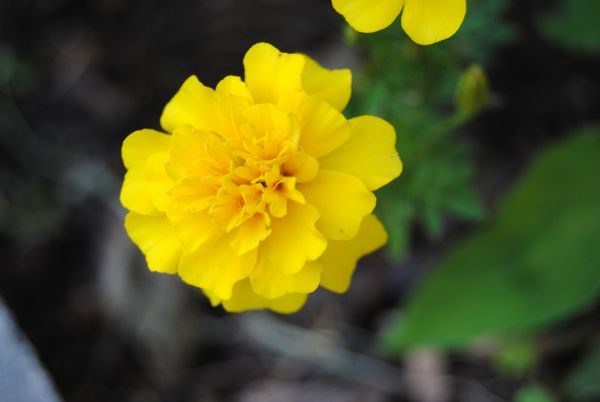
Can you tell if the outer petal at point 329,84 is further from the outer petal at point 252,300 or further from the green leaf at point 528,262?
the green leaf at point 528,262

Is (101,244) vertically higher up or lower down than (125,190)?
lower down

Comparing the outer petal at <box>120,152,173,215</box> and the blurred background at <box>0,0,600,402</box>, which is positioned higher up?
the outer petal at <box>120,152,173,215</box>

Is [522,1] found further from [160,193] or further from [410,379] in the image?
[160,193]

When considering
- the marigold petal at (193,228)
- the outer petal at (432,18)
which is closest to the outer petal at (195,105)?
the marigold petal at (193,228)

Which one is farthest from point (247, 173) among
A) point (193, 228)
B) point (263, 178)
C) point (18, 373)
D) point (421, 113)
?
point (18, 373)

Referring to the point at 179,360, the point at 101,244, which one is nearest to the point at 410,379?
the point at 179,360

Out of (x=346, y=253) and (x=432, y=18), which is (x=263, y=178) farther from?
(x=432, y=18)

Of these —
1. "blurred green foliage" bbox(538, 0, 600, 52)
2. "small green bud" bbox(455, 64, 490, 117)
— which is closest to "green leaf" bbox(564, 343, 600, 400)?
"blurred green foliage" bbox(538, 0, 600, 52)

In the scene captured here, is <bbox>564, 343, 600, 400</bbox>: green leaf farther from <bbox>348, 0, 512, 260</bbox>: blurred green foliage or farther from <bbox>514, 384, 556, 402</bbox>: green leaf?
<bbox>348, 0, 512, 260</bbox>: blurred green foliage
